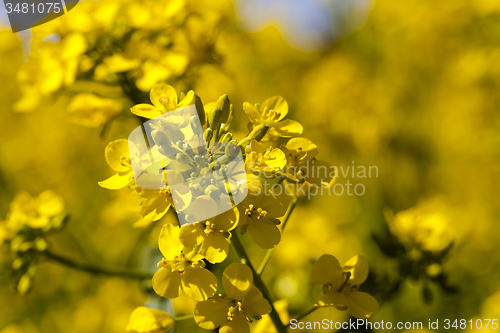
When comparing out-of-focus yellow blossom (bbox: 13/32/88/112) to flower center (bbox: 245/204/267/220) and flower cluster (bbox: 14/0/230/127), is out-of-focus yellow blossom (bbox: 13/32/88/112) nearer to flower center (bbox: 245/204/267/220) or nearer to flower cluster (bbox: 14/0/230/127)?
flower cluster (bbox: 14/0/230/127)

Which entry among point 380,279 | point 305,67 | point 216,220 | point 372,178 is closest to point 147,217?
point 216,220

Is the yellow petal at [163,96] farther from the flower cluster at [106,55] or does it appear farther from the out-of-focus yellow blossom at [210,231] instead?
the flower cluster at [106,55]

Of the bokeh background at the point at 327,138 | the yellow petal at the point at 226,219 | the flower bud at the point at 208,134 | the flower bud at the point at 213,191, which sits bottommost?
the bokeh background at the point at 327,138

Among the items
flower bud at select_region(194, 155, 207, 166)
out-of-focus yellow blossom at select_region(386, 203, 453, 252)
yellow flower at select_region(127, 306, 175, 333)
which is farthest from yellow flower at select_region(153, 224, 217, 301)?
out-of-focus yellow blossom at select_region(386, 203, 453, 252)

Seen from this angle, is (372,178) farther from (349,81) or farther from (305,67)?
(305,67)

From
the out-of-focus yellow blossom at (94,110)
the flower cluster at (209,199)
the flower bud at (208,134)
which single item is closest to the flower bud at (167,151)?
the flower cluster at (209,199)

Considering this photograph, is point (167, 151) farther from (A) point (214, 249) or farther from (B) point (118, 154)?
(A) point (214, 249)
